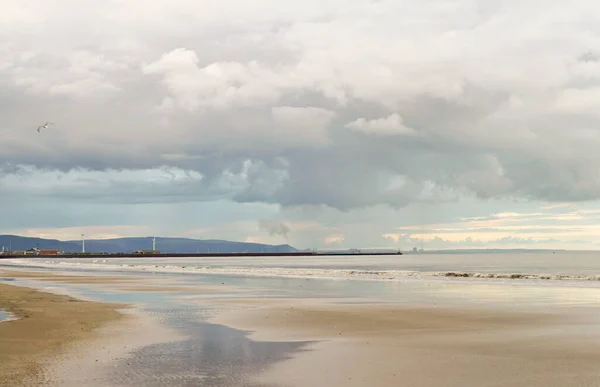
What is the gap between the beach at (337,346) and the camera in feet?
44.4

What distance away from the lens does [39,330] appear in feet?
68.1

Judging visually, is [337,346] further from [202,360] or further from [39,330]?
[39,330]

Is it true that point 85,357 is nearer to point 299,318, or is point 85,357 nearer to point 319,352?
point 319,352

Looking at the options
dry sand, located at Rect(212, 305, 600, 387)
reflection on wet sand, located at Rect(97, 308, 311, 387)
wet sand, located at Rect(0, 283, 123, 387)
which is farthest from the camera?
wet sand, located at Rect(0, 283, 123, 387)

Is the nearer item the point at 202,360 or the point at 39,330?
the point at 202,360

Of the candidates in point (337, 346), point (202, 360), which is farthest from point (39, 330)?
point (337, 346)

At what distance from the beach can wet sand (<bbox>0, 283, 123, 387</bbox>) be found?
0.64ft

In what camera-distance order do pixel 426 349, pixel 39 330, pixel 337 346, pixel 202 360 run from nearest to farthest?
pixel 202 360
pixel 426 349
pixel 337 346
pixel 39 330

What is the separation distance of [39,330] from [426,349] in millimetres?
12689

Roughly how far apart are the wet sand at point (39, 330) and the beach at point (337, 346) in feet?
0.64

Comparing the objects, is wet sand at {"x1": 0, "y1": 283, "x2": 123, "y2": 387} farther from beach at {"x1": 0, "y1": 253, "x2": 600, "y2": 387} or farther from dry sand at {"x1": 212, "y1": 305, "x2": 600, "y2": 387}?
dry sand at {"x1": 212, "y1": 305, "x2": 600, "y2": 387}

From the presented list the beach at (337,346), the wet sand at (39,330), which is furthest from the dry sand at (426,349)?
the wet sand at (39,330)

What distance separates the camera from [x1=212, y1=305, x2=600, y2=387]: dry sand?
44.2ft

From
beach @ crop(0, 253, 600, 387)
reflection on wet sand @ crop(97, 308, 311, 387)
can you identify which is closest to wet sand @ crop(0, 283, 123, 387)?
beach @ crop(0, 253, 600, 387)
